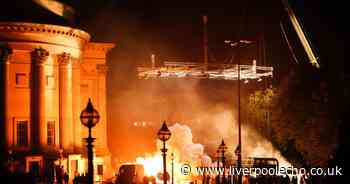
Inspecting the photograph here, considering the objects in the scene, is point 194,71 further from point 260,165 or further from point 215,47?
point 260,165

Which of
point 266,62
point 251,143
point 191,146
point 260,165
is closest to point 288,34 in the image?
point 266,62

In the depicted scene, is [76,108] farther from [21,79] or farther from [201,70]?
[201,70]

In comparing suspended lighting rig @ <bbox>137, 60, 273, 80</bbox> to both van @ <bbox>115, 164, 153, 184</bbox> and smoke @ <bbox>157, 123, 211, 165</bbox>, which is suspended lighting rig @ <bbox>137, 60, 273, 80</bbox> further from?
van @ <bbox>115, 164, 153, 184</bbox>

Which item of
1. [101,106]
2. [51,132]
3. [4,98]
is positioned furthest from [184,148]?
[4,98]

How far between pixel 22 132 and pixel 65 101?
13.5 feet

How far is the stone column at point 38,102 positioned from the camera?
2067 inches

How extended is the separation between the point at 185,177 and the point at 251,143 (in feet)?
52.2

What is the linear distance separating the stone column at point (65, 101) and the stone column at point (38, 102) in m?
1.56

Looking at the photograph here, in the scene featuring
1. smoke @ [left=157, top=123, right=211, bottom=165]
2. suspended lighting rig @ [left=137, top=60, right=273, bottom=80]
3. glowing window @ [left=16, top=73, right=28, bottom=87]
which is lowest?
smoke @ [left=157, top=123, right=211, bottom=165]

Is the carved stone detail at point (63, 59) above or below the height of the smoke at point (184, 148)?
above

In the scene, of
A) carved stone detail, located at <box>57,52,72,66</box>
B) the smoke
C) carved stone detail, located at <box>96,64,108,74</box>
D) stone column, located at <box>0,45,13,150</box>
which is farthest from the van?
carved stone detail, located at <box>96,64,108,74</box>

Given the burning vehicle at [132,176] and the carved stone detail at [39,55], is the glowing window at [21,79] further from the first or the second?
the burning vehicle at [132,176]

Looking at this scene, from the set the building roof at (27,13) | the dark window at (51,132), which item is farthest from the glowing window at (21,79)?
the building roof at (27,13)

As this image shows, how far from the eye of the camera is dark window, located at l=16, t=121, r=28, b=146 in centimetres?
5269
